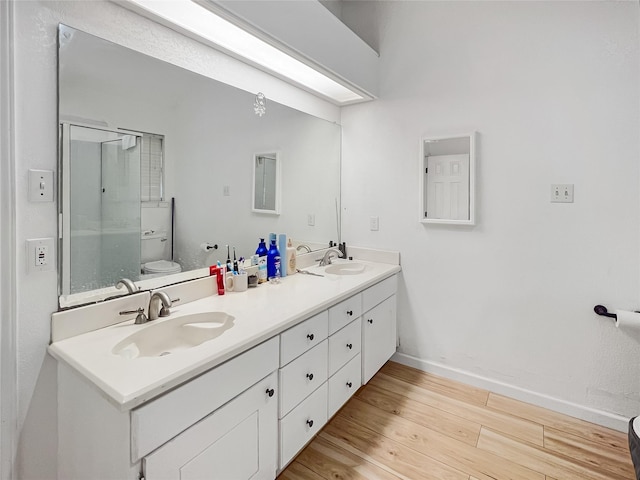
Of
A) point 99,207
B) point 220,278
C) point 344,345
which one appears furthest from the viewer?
point 344,345

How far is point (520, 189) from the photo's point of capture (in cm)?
208

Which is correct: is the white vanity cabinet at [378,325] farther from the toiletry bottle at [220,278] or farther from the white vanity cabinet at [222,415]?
the toiletry bottle at [220,278]

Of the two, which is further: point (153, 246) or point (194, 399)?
point (153, 246)

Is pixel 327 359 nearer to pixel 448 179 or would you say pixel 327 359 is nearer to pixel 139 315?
pixel 139 315

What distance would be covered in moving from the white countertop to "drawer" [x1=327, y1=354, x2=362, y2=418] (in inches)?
16.7

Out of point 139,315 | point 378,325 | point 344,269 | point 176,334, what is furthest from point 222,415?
point 344,269

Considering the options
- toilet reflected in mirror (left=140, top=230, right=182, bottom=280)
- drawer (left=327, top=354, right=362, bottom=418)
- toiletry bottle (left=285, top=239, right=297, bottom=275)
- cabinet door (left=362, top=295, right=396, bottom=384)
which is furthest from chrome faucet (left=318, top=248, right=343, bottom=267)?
toilet reflected in mirror (left=140, top=230, right=182, bottom=280)

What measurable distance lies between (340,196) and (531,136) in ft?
4.50

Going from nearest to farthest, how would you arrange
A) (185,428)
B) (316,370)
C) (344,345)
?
1. (185,428)
2. (316,370)
3. (344,345)

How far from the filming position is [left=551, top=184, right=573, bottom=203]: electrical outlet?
1.93 metres

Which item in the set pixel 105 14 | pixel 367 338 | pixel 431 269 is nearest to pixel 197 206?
pixel 105 14

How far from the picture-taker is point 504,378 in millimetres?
2234

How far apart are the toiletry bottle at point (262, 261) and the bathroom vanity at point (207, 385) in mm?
112

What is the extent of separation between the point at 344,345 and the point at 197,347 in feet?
3.09
